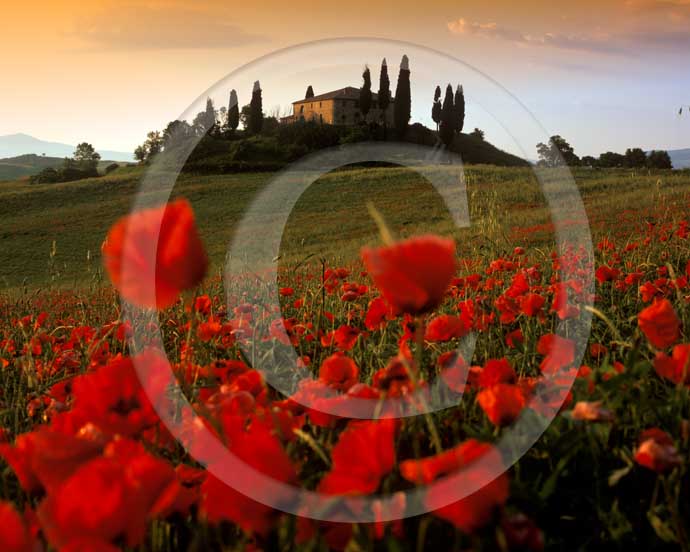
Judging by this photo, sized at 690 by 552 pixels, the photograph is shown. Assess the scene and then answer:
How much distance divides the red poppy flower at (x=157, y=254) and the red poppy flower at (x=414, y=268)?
0.24 metres

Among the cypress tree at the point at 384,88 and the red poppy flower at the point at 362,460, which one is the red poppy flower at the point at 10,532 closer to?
the red poppy flower at the point at 362,460

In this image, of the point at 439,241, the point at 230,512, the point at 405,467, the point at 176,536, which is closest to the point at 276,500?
the point at 230,512

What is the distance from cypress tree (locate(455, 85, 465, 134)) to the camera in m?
2.46

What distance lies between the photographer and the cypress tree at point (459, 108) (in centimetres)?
246

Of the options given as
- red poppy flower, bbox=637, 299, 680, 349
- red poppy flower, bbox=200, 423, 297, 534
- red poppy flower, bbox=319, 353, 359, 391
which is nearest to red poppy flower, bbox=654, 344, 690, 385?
red poppy flower, bbox=637, 299, 680, 349

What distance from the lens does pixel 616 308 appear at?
315cm

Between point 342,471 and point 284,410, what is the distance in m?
0.36

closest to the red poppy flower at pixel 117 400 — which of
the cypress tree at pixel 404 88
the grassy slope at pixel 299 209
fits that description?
the cypress tree at pixel 404 88

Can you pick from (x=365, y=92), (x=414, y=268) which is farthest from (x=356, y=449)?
(x=365, y=92)

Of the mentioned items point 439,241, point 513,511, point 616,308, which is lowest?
point 616,308

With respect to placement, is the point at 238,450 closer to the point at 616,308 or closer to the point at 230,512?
the point at 230,512

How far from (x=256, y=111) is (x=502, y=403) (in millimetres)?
2273

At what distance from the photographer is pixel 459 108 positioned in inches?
101

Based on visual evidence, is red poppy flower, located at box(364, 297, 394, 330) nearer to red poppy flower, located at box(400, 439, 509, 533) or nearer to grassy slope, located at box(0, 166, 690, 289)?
red poppy flower, located at box(400, 439, 509, 533)
